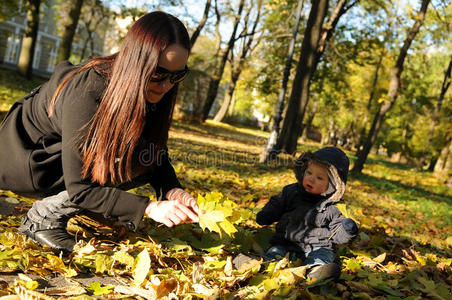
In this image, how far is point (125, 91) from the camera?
1883 mm

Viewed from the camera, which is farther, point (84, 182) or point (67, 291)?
point (84, 182)

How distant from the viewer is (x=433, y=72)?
3400 cm

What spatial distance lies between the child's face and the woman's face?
4.32 feet

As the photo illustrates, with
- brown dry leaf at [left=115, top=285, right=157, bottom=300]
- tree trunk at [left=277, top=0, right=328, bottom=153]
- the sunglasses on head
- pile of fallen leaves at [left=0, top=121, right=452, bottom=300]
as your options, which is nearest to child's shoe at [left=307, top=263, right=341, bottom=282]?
pile of fallen leaves at [left=0, top=121, right=452, bottom=300]

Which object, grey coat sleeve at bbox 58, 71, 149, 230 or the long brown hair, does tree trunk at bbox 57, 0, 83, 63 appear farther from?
grey coat sleeve at bbox 58, 71, 149, 230

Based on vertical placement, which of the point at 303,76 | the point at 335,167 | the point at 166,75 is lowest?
the point at 335,167

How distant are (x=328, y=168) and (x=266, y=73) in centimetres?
1801

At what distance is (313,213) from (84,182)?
165cm

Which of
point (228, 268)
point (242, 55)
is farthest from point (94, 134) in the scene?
point (242, 55)

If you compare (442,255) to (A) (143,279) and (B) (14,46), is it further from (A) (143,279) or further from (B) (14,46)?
(B) (14,46)

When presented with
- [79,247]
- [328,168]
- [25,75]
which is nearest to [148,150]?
[79,247]

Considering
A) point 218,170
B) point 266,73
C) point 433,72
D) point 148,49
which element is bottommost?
point 218,170

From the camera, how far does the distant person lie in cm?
261

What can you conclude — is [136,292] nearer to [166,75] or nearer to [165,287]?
[165,287]
